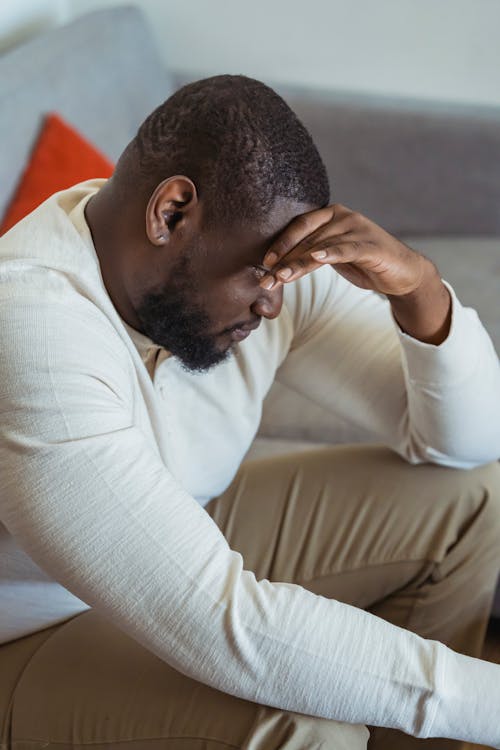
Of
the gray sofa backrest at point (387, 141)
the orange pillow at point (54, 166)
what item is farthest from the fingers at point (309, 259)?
the gray sofa backrest at point (387, 141)

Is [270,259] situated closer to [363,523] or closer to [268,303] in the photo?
[268,303]

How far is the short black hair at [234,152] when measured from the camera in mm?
1018

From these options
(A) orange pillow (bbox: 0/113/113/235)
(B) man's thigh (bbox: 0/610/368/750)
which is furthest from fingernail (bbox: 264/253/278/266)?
(A) orange pillow (bbox: 0/113/113/235)

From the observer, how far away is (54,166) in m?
1.83

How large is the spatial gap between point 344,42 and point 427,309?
1396 millimetres

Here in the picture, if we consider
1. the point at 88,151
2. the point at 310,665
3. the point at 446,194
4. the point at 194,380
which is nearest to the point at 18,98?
the point at 88,151

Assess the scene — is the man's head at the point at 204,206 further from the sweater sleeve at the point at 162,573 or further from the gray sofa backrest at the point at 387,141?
the gray sofa backrest at the point at 387,141

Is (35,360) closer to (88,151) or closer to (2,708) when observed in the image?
(2,708)

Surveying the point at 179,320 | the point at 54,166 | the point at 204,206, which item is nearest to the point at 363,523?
the point at 179,320

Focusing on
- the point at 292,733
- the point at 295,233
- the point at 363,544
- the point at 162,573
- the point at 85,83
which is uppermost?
the point at 295,233

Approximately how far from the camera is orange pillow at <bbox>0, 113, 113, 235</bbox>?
178 centimetres

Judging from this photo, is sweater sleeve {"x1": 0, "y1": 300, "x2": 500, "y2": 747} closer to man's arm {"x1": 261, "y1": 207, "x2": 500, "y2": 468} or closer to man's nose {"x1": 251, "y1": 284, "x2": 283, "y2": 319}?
man's nose {"x1": 251, "y1": 284, "x2": 283, "y2": 319}

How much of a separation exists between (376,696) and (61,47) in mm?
1501

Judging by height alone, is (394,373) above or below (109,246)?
below
